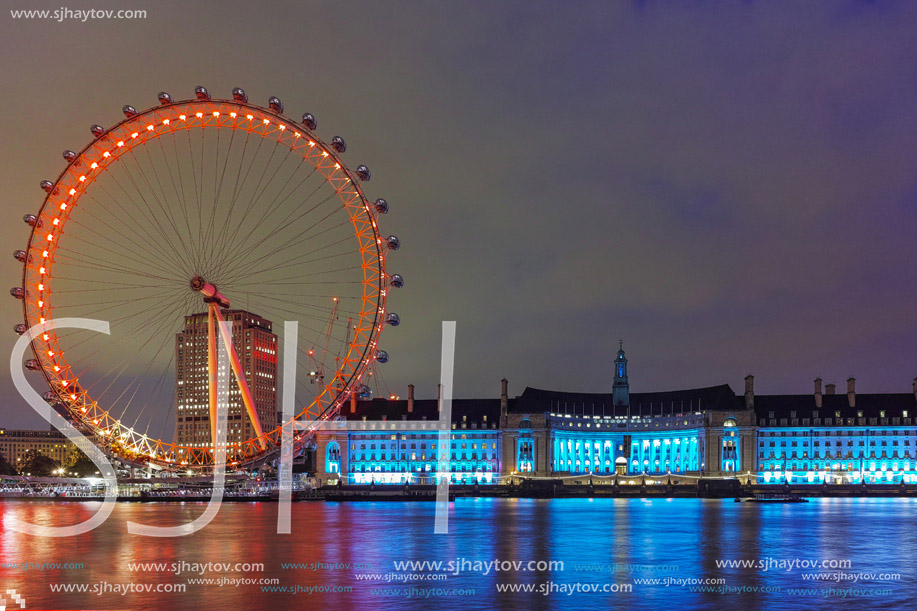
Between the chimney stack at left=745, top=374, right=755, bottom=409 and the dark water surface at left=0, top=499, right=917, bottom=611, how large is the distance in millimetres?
105100

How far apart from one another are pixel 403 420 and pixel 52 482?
6112 centimetres

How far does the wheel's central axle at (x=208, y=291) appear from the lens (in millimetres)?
66438

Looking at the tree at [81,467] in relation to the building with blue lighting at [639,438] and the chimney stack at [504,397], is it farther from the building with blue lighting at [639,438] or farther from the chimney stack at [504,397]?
the chimney stack at [504,397]

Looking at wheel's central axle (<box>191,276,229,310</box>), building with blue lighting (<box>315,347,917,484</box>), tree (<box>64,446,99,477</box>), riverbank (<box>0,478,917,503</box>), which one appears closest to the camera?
wheel's central axle (<box>191,276,229,310</box>)

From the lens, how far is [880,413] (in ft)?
577

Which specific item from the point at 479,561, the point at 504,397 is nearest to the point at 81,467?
the point at 504,397

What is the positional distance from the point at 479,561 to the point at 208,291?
3139 cm

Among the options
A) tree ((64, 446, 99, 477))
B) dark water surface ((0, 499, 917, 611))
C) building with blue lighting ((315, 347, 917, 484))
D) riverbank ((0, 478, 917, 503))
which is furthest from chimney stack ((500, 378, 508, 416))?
dark water surface ((0, 499, 917, 611))

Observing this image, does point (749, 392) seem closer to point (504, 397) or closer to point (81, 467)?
point (504, 397)

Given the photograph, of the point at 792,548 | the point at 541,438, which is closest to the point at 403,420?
the point at 541,438

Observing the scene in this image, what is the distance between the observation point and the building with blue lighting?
576 ft

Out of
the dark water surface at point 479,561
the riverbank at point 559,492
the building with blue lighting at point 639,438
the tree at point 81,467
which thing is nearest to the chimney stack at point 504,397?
the building with blue lighting at point 639,438

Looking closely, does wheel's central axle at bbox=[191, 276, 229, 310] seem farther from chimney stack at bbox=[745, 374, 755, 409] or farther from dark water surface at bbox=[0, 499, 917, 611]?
chimney stack at bbox=[745, 374, 755, 409]

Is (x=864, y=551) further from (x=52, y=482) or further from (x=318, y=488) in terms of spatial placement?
(x=52, y=482)
